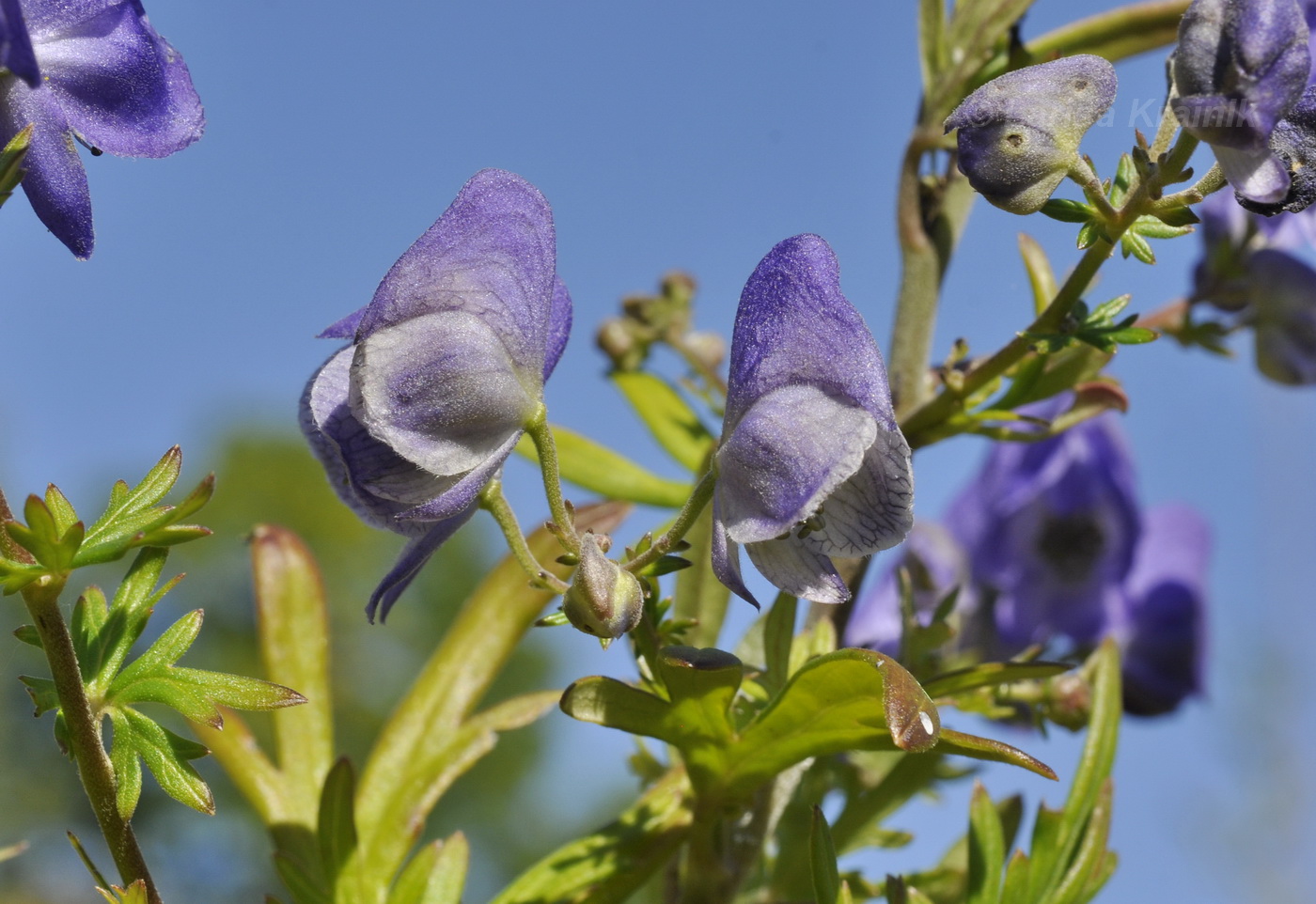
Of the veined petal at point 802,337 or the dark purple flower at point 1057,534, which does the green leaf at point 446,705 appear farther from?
the dark purple flower at point 1057,534

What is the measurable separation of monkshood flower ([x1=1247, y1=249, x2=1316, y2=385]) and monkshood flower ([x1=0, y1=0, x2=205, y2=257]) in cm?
→ 85

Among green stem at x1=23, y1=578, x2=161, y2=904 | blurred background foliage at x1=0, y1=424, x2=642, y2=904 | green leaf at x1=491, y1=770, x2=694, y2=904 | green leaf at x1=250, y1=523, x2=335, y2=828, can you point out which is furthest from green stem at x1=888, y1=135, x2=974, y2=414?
blurred background foliage at x1=0, y1=424, x2=642, y2=904

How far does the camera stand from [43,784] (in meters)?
10.9

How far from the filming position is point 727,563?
61 centimetres

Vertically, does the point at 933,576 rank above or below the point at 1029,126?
below

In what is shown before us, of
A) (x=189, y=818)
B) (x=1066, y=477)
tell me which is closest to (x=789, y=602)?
(x=1066, y=477)

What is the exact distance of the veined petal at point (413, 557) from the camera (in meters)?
0.66

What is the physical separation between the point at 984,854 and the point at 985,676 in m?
0.13

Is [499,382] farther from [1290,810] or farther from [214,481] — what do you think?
[1290,810]

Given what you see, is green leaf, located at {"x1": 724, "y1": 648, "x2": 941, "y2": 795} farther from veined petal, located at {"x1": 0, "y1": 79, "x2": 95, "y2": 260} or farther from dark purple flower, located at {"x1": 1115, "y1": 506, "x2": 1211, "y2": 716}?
dark purple flower, located at {"x1": 1115, "y1": 506, "x2": 1211, "y2": 716}

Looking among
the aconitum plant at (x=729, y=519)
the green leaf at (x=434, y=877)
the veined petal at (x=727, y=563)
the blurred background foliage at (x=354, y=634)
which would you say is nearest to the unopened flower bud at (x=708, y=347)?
the aconitum plant at (x=729, y=519)

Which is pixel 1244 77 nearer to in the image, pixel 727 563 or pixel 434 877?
pixel 727 563

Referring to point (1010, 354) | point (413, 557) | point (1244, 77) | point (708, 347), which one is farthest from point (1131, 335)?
point (708, 347)

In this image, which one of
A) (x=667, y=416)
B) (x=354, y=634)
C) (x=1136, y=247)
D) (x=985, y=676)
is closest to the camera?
(x=1136, y=247)
